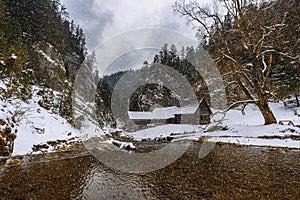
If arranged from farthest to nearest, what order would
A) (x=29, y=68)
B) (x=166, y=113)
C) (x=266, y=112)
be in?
(x=166, y=113)
(x=29, y=68)
(x=266, y=112)

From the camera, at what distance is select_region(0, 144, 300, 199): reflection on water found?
4.16 metres

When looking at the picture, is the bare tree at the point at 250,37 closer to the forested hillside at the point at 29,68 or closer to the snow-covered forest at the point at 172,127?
the snow-covered forest at the point at 172,127

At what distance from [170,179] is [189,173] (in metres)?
0.91

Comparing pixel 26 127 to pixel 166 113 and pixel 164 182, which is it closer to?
A: pixel 164 182

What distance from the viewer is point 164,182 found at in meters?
5.07

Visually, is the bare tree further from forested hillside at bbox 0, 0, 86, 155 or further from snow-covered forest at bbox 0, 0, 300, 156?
forested hillside at bbox 0, 0, 86, 155

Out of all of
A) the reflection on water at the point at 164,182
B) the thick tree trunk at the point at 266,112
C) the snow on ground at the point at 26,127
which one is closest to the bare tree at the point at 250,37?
the thick tree trunk at the point at 266,112

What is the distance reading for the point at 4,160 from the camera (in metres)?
8.18

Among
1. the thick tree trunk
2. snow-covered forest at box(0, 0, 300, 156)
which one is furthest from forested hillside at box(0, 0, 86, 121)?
the thick tree trunk

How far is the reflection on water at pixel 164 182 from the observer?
416 centimetres

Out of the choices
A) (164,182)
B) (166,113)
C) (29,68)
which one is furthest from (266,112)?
(29,68)

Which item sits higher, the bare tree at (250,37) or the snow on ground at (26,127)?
the bare tree at (250,37)

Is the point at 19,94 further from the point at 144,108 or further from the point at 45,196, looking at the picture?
the point at 144,108

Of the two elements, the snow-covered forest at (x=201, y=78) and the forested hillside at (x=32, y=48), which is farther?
the forested hillside at (x=32, y=48)
